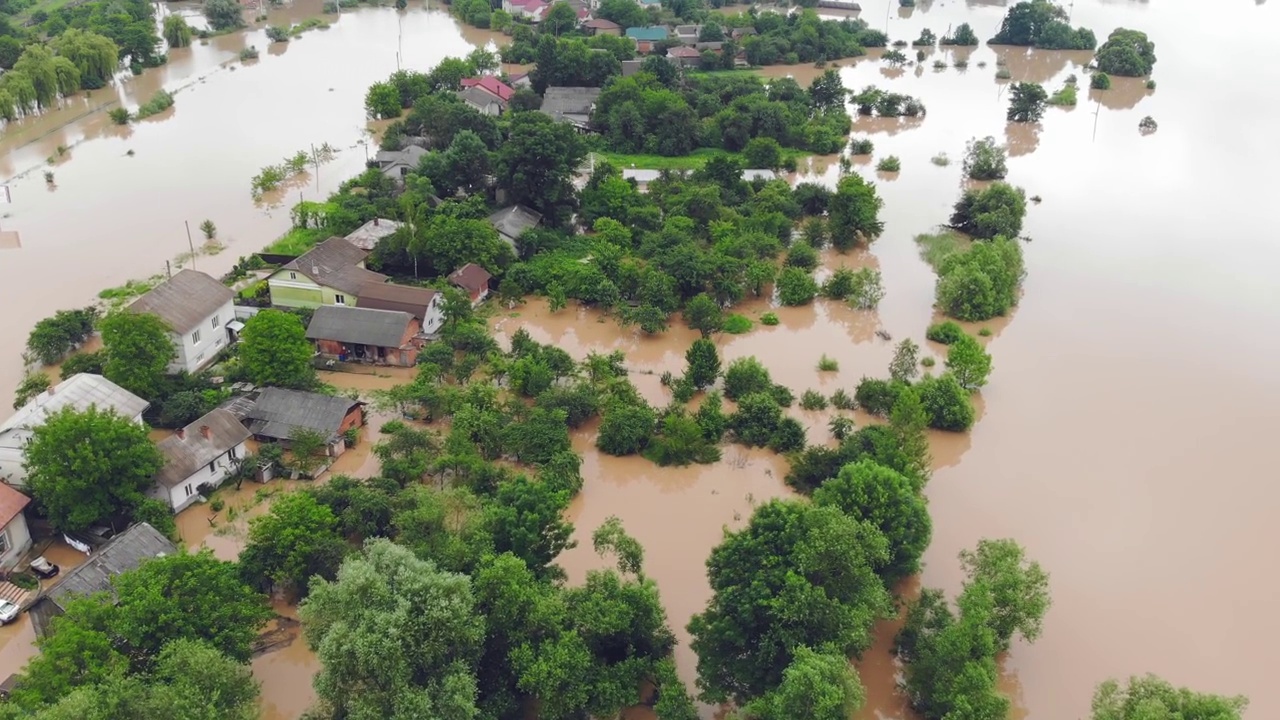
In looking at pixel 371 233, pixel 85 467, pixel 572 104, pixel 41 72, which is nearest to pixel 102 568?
pixel 85 467

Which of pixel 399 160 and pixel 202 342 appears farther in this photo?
pixel 399 160

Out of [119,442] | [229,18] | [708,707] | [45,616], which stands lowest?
[708,707]

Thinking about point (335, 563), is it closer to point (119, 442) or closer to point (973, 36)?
point (119, 442)

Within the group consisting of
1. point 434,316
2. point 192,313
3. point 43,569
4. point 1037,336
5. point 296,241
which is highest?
point 192,313

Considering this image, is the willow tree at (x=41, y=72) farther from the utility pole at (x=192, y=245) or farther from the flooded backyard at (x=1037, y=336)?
the utility pole at (x=192, y=245)

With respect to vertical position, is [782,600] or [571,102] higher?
[571,102]

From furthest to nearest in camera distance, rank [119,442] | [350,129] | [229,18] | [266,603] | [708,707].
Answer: [229,18] → [350,129] → [119,442] → [266,603] → [708,707]

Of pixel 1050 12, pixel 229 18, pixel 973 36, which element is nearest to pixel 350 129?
pixel 229 18

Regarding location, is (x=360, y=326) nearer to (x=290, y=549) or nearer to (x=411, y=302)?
(x=411, y=302)
